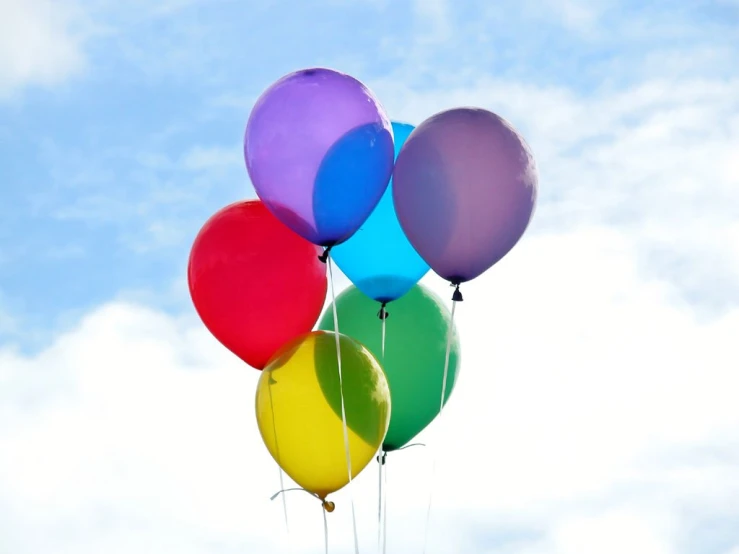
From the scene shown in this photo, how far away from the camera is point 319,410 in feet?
24.5

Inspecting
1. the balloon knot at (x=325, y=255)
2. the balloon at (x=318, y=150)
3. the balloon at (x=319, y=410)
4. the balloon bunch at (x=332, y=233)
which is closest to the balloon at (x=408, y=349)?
the balloon bunch at (x=332, y=233)

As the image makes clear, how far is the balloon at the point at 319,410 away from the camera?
747 cm

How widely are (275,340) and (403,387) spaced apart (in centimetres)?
98

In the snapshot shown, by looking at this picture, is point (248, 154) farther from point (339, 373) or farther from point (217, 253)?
point (339, 373)

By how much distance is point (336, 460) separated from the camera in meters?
7.56

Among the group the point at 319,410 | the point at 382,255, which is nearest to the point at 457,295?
the point at 382,255

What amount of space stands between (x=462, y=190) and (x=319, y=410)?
1.59 metres

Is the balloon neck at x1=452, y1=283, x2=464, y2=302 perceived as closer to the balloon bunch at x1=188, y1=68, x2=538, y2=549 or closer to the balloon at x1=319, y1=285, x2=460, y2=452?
the balloon bunch at x1=188, y1=68, x2=538, y2=549

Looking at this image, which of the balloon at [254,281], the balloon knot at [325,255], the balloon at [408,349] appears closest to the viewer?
the balloon knot at [325,255]

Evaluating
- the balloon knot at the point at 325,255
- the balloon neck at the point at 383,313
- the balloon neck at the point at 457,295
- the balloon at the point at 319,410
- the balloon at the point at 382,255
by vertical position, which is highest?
the balloon at the point at 382,255

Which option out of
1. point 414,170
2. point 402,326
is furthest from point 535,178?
point 402,326

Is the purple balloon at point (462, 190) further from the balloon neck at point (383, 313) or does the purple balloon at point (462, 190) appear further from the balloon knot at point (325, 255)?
the balloon neck at point (383, 313)

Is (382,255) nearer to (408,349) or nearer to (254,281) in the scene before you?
(408,349)

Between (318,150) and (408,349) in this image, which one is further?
(408,349)
